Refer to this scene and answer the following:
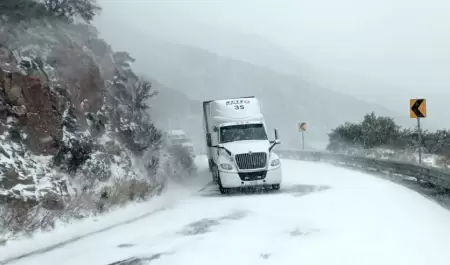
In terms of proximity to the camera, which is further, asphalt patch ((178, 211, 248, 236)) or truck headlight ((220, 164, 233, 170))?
truck headlight ((220, 164, 233, 170))

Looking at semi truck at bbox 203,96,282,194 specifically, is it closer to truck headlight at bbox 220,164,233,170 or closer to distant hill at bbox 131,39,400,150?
truck headlight at bbox 220,164,233,170

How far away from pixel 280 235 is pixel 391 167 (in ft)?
39.8

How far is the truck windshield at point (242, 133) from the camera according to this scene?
55.6 feet

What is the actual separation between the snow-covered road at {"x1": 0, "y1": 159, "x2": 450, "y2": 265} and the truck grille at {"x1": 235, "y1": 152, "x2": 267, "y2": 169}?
5.90 ft

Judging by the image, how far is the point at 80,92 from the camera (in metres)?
15.4

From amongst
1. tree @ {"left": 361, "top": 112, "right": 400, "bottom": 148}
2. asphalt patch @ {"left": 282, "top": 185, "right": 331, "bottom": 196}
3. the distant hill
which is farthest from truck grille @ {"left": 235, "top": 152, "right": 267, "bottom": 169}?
the distant hill

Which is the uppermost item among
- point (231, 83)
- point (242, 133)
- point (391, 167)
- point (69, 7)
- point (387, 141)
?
point (231, 83)

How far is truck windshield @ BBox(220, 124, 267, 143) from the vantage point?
16938mm

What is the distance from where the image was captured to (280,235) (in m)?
8.73

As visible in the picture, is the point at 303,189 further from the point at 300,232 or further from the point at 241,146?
the point at 300,232

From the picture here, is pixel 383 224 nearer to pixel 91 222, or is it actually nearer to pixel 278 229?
pixel 278 229

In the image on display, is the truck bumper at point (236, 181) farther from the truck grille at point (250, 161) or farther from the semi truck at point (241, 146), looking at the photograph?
the truck grille at point (250, 161)

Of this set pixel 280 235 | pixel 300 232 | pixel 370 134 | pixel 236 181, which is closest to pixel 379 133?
pixel 370 134

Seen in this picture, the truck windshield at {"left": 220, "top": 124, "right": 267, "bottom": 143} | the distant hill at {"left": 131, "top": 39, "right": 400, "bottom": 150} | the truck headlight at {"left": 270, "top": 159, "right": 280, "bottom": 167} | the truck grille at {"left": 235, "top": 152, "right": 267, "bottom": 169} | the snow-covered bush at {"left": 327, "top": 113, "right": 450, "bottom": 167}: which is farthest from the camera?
the distant hill at {"left": 131, "top": 39, "right": 400, "bottom": 150}
